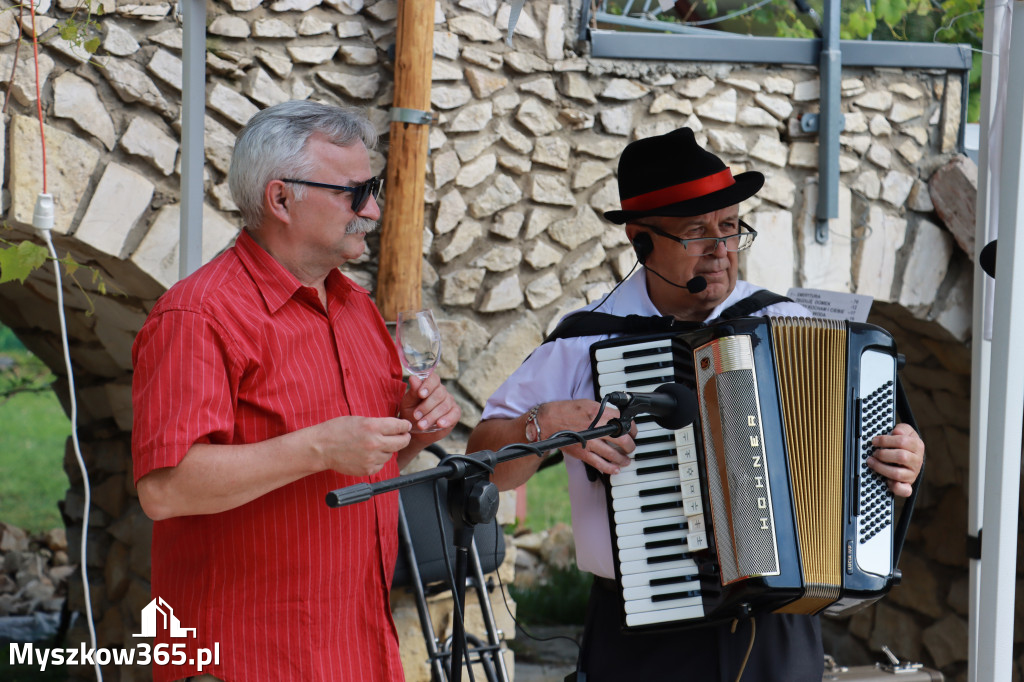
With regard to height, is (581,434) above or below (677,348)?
below

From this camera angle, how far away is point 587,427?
75.5 inches

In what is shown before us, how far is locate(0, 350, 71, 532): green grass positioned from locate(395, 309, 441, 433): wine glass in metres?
7.43

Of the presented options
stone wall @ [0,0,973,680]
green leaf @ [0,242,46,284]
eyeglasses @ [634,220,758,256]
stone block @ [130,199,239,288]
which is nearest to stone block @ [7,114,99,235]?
stone wall @ [0,0,973,680]

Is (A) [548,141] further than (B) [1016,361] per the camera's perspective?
Yes

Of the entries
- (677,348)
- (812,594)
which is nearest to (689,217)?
(677,348)

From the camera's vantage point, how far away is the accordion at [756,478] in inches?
71.7

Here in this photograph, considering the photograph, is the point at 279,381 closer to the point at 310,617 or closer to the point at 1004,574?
the point at 310,617

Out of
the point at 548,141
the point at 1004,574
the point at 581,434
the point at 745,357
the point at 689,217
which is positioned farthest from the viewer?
the point at 548,141

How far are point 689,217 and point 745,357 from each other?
1.45ft

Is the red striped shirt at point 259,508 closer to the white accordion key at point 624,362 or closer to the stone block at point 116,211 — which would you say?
the white accordion key at point 624,362

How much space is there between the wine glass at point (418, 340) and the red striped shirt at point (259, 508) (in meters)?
0.18

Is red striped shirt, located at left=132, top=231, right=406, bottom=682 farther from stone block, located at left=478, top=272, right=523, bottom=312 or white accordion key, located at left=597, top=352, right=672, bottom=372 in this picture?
stone block, located at left=478, top=272, right=523, bottom=312

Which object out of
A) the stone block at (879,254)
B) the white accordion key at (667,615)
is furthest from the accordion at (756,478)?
the stone block at (879,254)

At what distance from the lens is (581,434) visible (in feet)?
4.77
